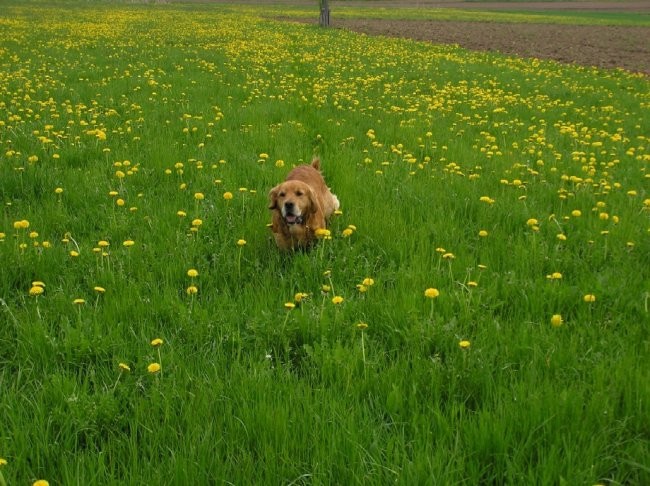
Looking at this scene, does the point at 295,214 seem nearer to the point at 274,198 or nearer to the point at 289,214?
the point at 289,214

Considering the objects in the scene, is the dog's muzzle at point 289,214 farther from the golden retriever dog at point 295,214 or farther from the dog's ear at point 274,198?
the dog's ear at point 274,198

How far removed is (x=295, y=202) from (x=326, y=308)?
1.27 metres

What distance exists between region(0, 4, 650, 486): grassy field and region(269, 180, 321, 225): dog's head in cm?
33

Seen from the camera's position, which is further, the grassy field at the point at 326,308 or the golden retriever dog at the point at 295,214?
the golden retriever dog at the point at 295,214

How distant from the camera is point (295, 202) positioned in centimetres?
428

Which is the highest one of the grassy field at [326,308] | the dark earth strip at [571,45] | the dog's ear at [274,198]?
the dark earth strip at [571,45]

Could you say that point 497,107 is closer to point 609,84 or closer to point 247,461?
point 609,84

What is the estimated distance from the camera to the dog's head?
4.30m

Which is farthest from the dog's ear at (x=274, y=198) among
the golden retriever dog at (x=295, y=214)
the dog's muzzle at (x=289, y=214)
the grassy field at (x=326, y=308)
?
the grassy field at (x=326, y=308)

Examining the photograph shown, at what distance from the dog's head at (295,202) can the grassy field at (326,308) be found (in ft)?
1.09

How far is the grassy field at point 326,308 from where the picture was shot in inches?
84.3

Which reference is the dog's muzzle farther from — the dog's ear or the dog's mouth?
the dog's ear

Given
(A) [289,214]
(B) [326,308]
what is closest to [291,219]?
(A) [289,214]

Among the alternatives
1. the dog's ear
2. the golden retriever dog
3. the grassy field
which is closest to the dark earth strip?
the grassy field
